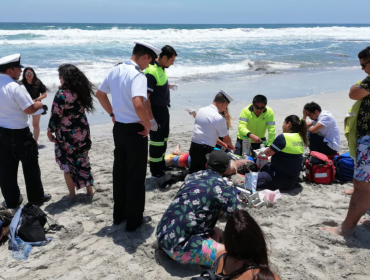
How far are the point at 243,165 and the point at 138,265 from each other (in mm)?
2528

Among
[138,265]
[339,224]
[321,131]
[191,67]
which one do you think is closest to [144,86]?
[138,265]

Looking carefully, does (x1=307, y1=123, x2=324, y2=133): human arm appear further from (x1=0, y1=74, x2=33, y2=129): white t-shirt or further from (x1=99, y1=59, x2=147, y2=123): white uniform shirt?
(x1=0, y1=74, x2=33, y2=129): white t-shirt

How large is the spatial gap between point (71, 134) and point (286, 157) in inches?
106

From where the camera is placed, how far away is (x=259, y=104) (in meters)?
5.77

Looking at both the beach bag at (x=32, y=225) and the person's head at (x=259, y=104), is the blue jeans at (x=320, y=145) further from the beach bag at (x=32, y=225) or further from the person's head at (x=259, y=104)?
the beach bag at (x=32, y=225)

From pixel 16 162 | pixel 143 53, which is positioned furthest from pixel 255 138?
pixel 16 162

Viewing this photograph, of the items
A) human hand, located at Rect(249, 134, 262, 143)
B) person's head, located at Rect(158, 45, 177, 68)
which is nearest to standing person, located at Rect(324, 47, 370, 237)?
human hand, located at Rect(249, 134, 262, 143)

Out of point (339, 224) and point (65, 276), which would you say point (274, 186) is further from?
point (65, 276)

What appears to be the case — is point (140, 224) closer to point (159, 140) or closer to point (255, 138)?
point (159, 140)

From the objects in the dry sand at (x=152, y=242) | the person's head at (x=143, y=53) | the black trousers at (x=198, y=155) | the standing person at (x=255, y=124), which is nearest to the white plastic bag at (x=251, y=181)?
the dry sand at (x=152, y=242)

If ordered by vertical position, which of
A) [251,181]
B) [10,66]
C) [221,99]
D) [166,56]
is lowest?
[251,181]

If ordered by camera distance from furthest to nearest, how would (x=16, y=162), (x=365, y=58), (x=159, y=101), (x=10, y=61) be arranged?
(x=159, y=101) → (x=16, y=162) → (x=10, y=61) → (x=365, y=58)

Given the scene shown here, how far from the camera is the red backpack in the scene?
16.9 ft

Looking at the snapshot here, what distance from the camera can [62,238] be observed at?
381 cm
